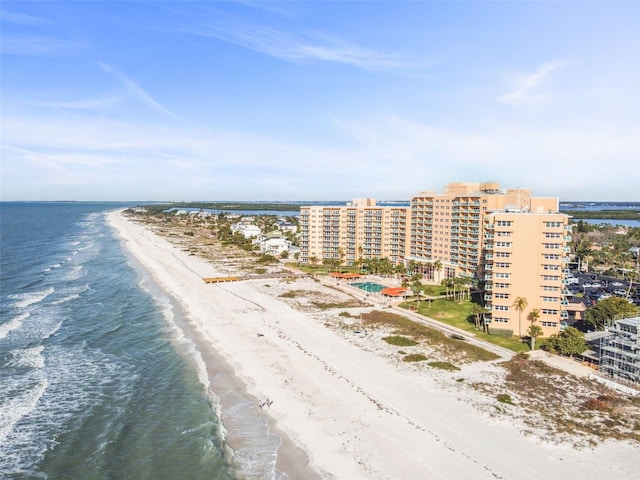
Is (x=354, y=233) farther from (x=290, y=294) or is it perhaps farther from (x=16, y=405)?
(x=16, y=405)

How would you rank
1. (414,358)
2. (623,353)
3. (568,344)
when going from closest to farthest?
(623,353) → (568,344) → (414,358)

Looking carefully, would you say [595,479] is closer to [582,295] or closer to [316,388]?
[316,388]

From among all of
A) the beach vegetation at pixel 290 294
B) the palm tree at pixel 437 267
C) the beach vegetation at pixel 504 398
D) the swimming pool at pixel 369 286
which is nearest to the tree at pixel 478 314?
the beach vegetation at pixel 504 398

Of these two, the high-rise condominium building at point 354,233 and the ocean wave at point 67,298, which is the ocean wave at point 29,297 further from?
the high-rise condominium building at point 354,233

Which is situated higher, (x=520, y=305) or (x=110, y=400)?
(x=520, y=305)

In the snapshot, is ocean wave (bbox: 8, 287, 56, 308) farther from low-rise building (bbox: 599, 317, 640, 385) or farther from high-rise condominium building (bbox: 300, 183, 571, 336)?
low-rise building (bbox: 599, 317, 640, 385)

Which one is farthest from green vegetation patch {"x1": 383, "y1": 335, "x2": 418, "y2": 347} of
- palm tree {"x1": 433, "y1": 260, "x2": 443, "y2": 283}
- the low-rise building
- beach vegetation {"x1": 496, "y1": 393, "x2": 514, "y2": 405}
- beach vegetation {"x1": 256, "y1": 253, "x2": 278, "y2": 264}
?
Result: beach vegetation {"x1": 256, "y1": 253, "x2": 278, "y2": 264}

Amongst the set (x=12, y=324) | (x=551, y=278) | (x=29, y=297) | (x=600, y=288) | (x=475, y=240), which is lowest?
(x=600, y=288)

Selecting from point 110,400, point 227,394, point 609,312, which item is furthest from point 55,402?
point 609,312
